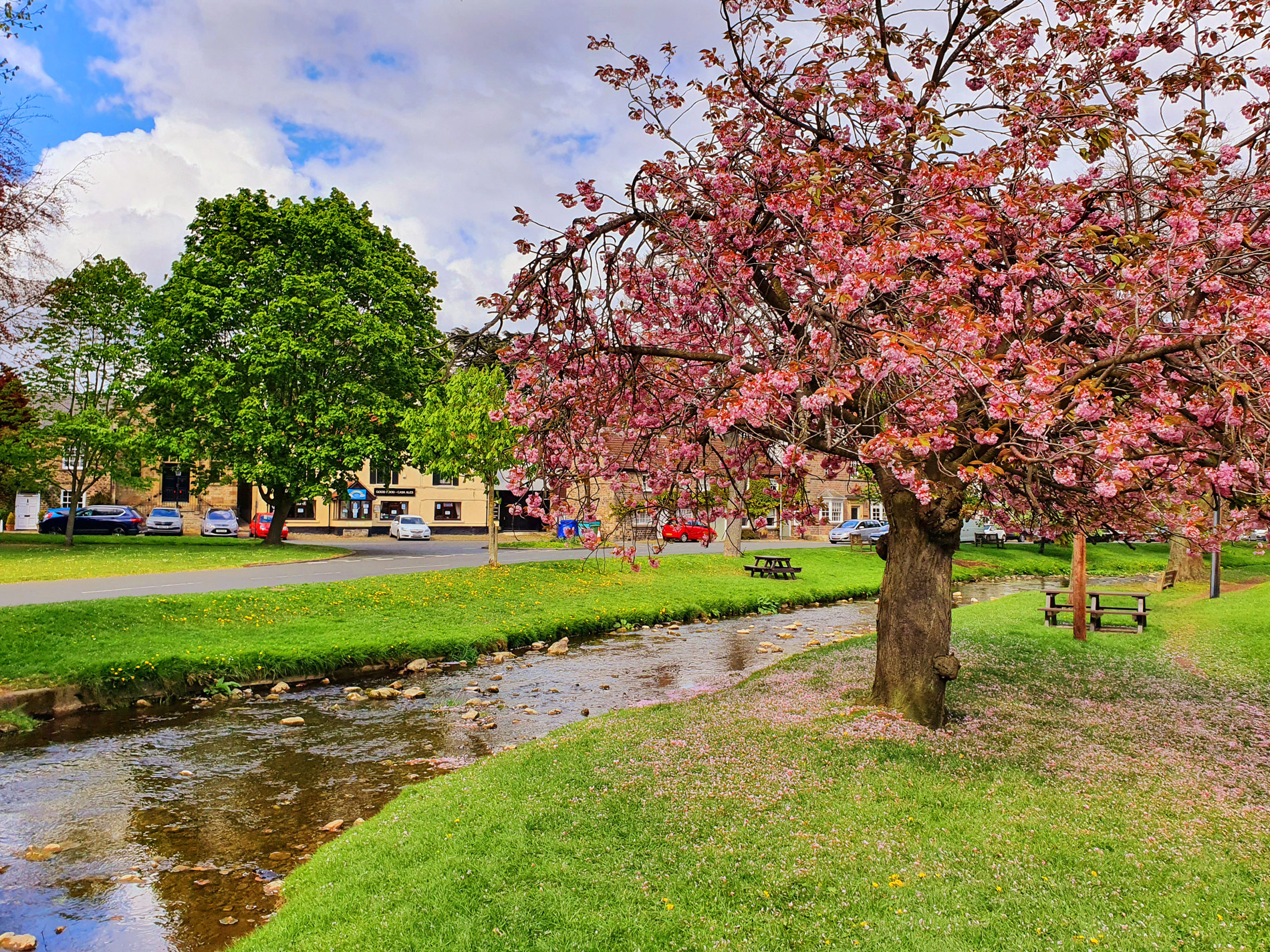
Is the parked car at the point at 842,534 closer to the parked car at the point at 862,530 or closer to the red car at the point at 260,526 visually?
the parked car at the point at 862,530

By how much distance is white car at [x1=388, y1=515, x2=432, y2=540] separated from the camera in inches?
2141

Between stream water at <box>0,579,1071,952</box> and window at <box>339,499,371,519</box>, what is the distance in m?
48.7

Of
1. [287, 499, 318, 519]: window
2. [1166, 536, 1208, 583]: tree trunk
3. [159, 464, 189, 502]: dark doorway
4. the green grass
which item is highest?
[159, 464, 189, 502]: dark doorway

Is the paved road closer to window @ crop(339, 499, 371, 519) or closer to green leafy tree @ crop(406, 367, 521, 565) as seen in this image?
green leafy tree @ crop(406, 367, 521, 565)

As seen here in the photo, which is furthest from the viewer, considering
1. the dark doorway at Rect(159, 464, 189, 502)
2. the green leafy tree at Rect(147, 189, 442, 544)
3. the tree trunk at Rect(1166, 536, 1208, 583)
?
the dark doorway at Rect(159, 464, 189, 502)

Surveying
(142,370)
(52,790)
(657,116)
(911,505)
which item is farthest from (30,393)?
(911,505)

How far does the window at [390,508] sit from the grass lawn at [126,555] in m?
21.2

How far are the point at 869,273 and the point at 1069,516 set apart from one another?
20.0ft

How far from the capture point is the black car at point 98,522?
4772 centimetres

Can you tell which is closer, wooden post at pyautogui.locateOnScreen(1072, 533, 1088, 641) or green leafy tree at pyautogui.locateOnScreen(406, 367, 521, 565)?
wooden post at pyautogui.locateOnScreen(1072, 533, 1088, 641)

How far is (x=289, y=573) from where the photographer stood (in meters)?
27.2

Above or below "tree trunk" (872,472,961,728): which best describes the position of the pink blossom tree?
above

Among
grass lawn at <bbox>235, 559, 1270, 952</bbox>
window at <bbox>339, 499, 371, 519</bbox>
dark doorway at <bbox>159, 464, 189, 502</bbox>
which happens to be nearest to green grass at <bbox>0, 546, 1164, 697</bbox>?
grass lawn at <bbox>235, 559, 1270, 952</bbox>

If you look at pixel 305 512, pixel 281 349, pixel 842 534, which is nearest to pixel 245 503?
pixel 305 512
